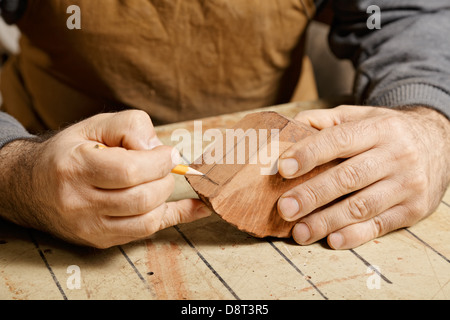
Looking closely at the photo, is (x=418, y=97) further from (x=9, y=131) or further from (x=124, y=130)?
(x=9, y=131)

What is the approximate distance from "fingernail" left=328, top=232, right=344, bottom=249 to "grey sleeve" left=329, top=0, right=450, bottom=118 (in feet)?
1.62

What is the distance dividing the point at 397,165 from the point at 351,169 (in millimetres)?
123

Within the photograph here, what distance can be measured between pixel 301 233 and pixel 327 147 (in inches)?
7.4

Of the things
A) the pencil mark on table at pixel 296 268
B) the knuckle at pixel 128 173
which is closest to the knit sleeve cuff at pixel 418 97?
the pencil mark on table at pixel 296 268

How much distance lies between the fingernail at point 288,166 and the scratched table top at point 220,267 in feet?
0.55

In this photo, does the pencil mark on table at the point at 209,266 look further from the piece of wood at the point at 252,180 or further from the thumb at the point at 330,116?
the thumb at the point at 330,116

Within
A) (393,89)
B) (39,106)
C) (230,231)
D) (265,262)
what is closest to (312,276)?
(265,262)

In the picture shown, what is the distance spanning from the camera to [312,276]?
933 mm

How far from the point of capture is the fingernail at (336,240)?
1.01 meters

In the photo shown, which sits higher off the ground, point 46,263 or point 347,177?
point 347,177

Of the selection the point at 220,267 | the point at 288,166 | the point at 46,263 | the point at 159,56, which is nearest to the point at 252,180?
the point at 288,166

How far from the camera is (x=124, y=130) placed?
90cm

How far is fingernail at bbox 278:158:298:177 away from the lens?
3.15 ft

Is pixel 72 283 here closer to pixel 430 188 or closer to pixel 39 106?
pixel 430 188
